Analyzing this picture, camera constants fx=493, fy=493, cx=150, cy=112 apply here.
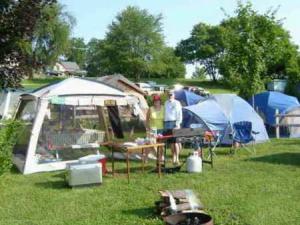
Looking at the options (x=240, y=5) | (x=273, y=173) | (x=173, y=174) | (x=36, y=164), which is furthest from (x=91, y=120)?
(x=240, y=5)

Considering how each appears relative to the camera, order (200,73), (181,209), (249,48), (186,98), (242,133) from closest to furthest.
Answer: (181,209)
(242,133)
(249,48)
(186,98)
(200,73)

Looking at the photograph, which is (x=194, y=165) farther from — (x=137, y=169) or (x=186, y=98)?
(x=186, y=98)

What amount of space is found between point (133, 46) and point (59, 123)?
54.9 metres

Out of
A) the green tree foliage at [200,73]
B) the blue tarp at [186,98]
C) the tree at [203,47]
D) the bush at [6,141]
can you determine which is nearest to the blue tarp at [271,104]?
the blue tarp at [186,98]

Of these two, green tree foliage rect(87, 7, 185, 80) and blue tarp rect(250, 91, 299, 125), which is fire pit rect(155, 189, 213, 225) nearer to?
blue tarp rect(250, 91, 299, 125)

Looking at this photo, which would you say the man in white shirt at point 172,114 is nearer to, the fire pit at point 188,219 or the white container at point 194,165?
the white container at point 194,165

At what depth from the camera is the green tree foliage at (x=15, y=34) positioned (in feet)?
29.1

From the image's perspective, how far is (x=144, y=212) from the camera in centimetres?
669

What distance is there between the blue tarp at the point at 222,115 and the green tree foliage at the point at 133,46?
1956 inches

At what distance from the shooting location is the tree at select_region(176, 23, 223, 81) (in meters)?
72.0

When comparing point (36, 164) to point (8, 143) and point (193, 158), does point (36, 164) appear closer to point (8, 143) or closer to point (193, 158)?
point (8, 143)

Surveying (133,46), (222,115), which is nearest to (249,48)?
(222,115)

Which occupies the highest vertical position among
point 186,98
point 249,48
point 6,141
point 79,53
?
point 79,53

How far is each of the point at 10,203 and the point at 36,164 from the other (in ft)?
8.61
